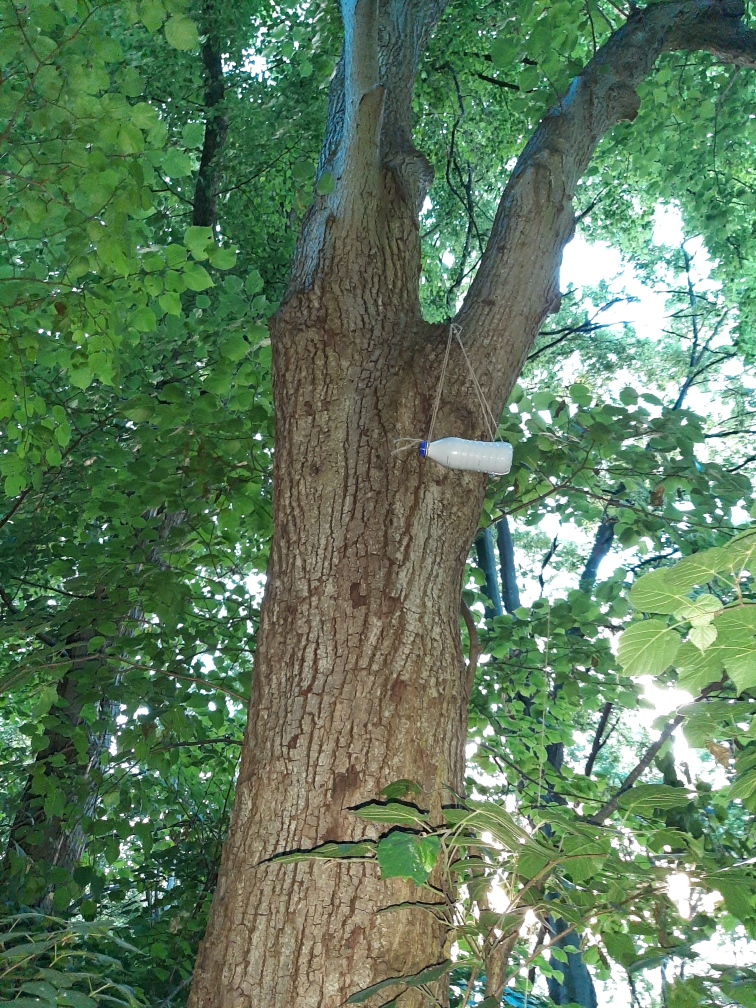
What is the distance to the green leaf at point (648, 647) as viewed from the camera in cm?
120

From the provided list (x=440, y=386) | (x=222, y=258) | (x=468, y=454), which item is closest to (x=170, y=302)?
(x=222, y=258)

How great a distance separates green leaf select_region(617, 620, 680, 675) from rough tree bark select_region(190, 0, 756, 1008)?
735 mm

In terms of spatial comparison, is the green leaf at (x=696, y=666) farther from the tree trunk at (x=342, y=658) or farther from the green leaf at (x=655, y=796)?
the tree trunk at (x=342, y=658)

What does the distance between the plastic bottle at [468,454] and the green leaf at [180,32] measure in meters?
1.57

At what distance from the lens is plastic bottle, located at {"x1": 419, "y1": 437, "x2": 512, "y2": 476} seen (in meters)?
2.22

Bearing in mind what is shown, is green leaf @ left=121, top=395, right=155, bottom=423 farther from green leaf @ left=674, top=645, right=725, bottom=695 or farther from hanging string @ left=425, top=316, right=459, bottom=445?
green leaf @ left=674, top=645, right=725, bottom=695

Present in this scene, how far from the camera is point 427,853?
3.90 ft

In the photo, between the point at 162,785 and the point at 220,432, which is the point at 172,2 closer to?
the point at 220,432

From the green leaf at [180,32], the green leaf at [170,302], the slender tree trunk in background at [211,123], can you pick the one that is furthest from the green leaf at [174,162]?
the slender tree trunk in background at [211,123]

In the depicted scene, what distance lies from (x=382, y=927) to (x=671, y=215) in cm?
975

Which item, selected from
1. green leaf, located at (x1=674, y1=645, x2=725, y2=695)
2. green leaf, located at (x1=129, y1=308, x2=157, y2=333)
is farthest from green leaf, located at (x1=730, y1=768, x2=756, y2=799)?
green leaf, located at (x1=129, y1=308, x2=157, y2=333)

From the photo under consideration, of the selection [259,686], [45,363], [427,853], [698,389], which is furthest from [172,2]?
[698,389]

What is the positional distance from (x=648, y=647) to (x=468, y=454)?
3.63 feet

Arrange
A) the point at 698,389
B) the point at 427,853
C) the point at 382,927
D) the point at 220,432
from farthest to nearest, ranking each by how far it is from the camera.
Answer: the point at 698,389 < the point at 220,432 < the point at 382,927 < the point at 427,853
